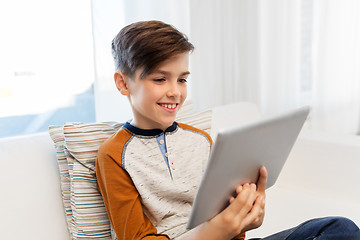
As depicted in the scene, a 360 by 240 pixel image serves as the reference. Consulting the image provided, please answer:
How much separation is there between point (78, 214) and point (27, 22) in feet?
3.65

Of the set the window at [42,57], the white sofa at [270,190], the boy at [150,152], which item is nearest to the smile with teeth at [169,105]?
the boy at [150,152]

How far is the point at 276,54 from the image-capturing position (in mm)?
3031

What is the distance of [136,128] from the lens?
1253mm

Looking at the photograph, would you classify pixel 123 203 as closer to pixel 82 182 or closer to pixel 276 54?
pixel 82 182

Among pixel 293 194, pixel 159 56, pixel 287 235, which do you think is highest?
pixel 159 56

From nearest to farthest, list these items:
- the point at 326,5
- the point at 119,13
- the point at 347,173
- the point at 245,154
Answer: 1. the point at 245,154
2. the point at 347,173
3. the point at 119,13
4. the point at 326,5

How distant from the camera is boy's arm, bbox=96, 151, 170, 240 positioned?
115cm

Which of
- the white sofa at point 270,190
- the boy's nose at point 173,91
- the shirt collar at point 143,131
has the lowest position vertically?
the white sofa at point 270,190

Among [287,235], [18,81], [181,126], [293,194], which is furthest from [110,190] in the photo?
[18,81]

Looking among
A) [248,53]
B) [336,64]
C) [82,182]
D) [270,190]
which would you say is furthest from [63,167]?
[336,64]

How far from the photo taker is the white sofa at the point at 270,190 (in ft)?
4.24

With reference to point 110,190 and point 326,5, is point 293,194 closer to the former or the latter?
point 110,190

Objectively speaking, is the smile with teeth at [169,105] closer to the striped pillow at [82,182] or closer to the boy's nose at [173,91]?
the boy's nose at [173,91]

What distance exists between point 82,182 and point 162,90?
35 cm
